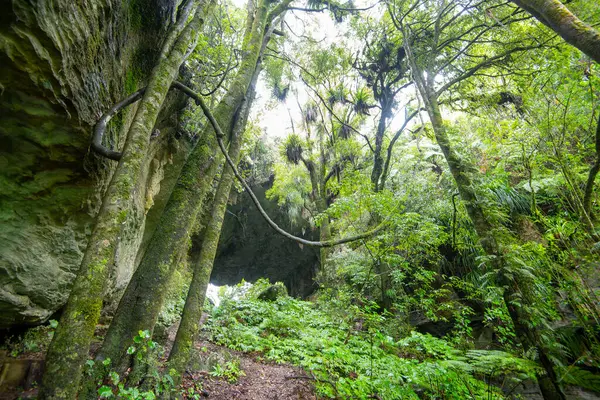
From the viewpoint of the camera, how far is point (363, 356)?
4.30 metres

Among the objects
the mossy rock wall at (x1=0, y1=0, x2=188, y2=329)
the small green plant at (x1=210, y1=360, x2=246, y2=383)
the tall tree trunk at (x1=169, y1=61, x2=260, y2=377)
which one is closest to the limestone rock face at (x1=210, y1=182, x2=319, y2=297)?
the tall tree trunk at (x1=169, y1=61, x2=260, y2=377)

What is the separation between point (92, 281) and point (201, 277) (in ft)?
5.71

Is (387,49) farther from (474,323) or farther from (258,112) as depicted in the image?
(474,323)

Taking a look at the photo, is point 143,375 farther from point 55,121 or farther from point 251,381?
point 55,121

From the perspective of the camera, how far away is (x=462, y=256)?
7.16 meters

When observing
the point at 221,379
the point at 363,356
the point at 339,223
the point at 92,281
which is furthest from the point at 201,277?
the point at 339,223

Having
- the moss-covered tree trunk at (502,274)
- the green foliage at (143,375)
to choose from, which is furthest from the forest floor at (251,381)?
the moss-covered tree trunk at (502,274)

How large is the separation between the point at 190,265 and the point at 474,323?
26.0 ft

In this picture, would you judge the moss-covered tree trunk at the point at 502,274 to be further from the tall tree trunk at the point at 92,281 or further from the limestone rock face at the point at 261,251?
the limestone rock face at the point at 261,251

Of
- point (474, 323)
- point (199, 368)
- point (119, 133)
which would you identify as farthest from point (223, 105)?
point (474, 323)

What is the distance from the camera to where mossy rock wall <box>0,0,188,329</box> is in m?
1.66

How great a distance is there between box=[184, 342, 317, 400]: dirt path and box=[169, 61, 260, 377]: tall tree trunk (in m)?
0.66

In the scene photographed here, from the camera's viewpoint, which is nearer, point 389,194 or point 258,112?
point 389,194

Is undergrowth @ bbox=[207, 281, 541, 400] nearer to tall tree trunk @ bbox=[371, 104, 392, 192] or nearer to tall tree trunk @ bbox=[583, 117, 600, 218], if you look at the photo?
tall tree trunk @ bbox=[583, 117, 600, 218]
